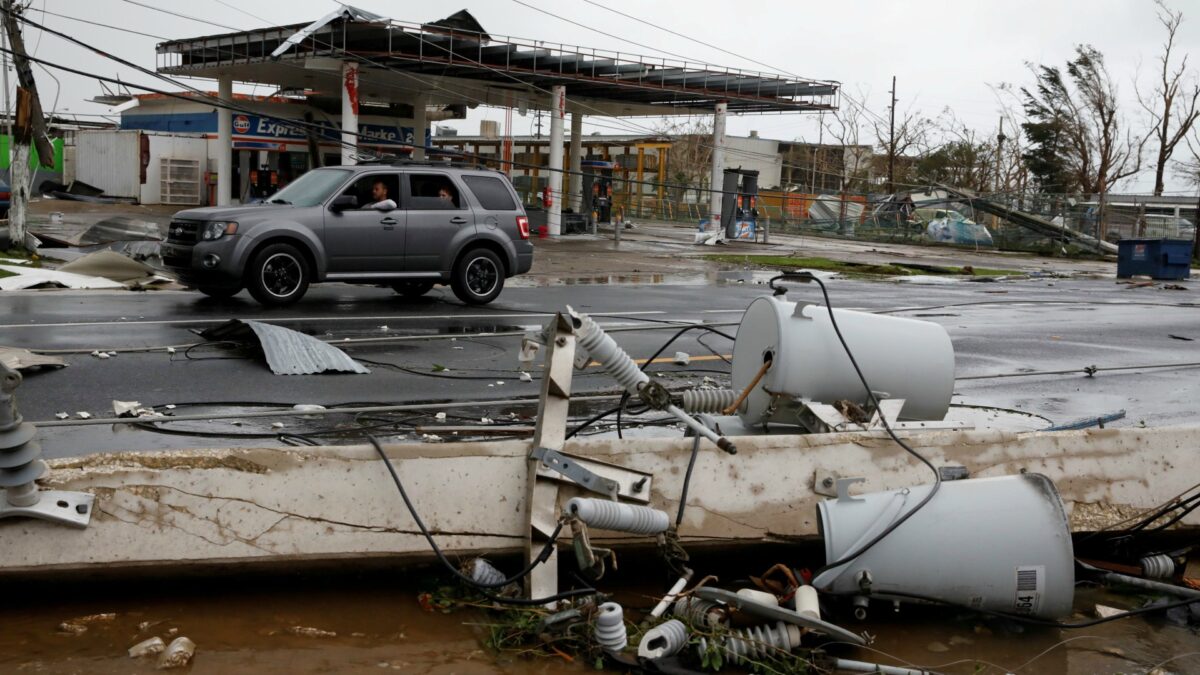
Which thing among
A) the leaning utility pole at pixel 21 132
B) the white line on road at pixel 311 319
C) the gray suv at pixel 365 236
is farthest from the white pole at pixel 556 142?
the white line on road at pixel 311 319

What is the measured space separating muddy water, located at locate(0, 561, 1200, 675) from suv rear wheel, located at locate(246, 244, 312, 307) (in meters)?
9.20

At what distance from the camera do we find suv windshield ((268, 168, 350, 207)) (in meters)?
14.5

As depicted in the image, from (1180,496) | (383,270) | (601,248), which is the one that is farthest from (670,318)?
(601,248)

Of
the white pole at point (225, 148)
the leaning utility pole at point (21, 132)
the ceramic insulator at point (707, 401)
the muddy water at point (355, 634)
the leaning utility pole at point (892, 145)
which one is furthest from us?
the leaning utility pole at point (892, 145)

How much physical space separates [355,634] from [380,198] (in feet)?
35.3

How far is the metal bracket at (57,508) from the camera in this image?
177 inches

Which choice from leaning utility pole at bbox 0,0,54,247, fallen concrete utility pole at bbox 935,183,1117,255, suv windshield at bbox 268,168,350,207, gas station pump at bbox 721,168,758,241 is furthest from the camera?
fallen concrete utility pole at bbox 935,183,1117,255

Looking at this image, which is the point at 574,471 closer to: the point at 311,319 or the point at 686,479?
the point at 686,479

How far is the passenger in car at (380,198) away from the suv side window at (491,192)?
1122mm

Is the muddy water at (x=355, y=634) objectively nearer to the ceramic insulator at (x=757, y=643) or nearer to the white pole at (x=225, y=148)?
the ceramic insulator at (x=757, y=643)

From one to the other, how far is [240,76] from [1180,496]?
3713cm

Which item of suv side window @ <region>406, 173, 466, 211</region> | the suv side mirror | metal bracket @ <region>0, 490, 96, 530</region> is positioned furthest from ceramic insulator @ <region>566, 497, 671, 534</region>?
suv side window @ <region>406, 173, 466, 211</region>

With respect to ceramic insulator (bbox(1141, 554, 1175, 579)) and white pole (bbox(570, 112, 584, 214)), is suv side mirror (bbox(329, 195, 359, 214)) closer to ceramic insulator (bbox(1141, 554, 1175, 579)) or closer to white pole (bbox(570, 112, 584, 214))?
ceramic insulator (bbox(1141, 554, 1175, 579))

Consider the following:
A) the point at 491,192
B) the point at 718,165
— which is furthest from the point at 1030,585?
the point at 718,165
